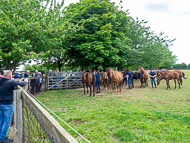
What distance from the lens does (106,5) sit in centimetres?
1630

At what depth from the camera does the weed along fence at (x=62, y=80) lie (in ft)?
46.7

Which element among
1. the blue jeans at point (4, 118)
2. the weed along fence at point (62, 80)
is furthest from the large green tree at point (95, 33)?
the blue jeans at point (4, 118)

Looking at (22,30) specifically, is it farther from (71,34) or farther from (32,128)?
(32,128)

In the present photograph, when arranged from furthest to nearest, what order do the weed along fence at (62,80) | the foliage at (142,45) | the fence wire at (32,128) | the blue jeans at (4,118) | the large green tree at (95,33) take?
1. the foliage at (142,45)
2. the large green tree at (95,33)
3. the weed along fence at (62,80)
4. the blue jeans at (4,118)
5. the fence wire at (32,128)

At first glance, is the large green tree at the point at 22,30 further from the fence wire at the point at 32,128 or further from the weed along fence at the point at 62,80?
the fence wire at the point at 32,128

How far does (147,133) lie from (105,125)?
144 cm

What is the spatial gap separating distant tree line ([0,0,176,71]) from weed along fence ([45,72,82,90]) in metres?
2.21

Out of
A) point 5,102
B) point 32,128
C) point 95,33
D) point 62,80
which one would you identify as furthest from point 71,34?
point 32,128

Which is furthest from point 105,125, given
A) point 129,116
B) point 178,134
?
point 178,134

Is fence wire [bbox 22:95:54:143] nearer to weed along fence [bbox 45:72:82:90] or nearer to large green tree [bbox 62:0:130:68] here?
weed along fence [bbox 45:72:82:90]

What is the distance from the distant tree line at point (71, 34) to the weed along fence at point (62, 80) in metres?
2.21

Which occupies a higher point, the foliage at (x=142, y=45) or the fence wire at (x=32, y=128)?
the foliage at (x=142, y=45)

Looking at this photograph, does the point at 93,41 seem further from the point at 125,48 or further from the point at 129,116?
the point at 129,116

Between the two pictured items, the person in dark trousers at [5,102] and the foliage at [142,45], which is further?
the foliage at [142,45]
